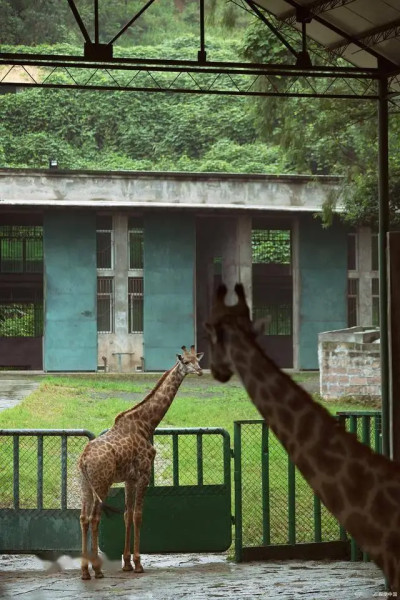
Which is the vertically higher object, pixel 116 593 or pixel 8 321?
pixel 8 321

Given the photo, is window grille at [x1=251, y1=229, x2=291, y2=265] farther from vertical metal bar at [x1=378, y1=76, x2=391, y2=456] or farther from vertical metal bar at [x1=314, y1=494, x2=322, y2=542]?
vertical metal bar at [x1=314, y1=494, x2=322, y2=542]

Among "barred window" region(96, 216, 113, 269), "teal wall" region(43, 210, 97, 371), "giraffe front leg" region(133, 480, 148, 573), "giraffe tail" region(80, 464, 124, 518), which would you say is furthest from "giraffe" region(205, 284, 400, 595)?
"barred window" region(96, 216, 113, 269)

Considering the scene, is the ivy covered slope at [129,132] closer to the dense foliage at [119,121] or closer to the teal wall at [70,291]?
the dense foliage at [119,121]

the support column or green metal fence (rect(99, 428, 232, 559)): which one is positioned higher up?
the support column

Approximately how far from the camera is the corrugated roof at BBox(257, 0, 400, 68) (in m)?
10.9

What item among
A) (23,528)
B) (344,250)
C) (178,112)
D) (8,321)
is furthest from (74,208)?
(23,528)

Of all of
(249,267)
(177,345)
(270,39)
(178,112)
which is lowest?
(177,345)

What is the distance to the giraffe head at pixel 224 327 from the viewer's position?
4941mm

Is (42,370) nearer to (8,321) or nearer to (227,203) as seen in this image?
(8,321)

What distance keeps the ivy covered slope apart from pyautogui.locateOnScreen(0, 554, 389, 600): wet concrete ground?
3135cm

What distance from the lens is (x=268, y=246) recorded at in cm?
3284

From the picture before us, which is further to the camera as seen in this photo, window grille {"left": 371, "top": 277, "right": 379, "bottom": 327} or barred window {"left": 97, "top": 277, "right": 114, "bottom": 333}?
window grille {"left": 371, "top": 277, "right": 379, "bottom": 327}

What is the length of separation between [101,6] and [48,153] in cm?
1050

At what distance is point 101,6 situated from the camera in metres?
47.5
